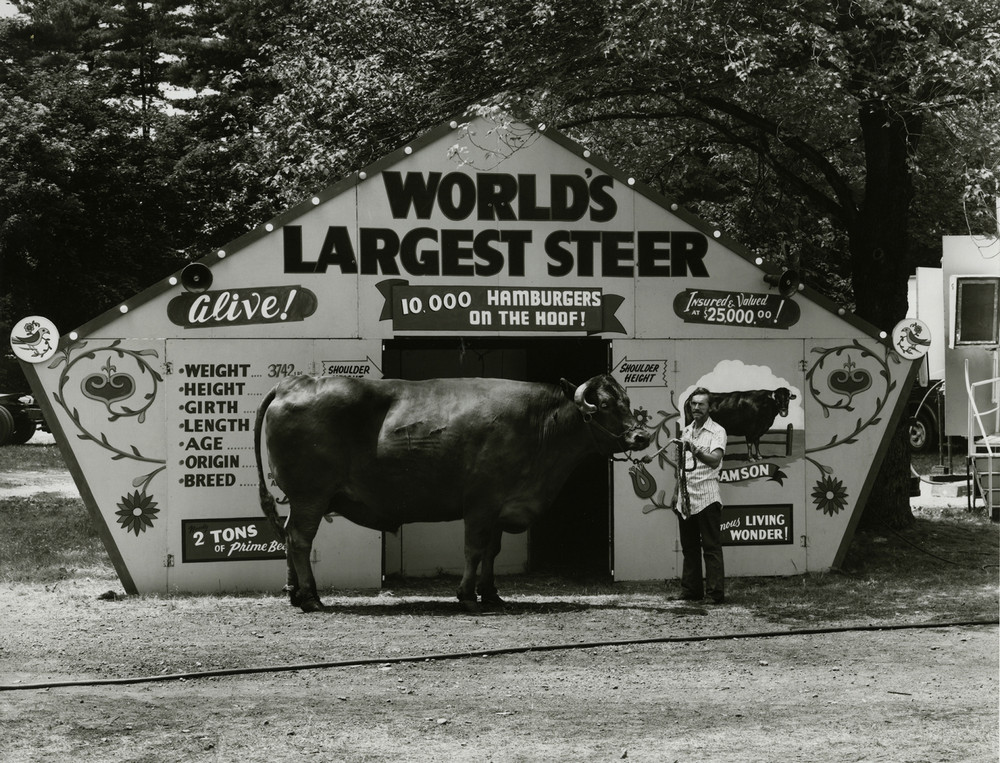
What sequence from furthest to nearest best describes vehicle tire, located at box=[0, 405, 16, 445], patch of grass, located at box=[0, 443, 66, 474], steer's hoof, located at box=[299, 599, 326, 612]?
1. vehicle tire, located at box=[0, 405, 16, 445]
2. patch of grass, located at box=[0, 443, 66, 474]
3. steer's hoof, located at box=[299, 599, 326, 612]

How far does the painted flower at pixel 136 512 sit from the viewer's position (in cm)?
1254

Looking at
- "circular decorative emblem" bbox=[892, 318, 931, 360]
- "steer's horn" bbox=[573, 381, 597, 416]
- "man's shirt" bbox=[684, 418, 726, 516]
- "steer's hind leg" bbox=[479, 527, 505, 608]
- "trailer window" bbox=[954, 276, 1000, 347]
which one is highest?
"trailer window" bbox=[954, 276, 1000, 347]

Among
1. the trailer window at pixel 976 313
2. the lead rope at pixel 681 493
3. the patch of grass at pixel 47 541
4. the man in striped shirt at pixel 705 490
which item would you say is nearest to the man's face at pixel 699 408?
the man in striped shirt at pixel 705 490

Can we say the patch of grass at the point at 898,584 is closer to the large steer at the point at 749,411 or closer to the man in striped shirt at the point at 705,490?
the man in striped shirt at the point at 705,490

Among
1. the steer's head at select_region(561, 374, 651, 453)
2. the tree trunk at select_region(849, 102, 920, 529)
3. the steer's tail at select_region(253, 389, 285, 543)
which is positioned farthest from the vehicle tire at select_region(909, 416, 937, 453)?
the steer's tail at select_region(253, 389, 285, 543)

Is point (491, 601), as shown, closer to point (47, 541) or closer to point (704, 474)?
point (704, 474)

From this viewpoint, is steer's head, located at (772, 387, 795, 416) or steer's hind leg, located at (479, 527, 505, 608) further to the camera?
steer's head, located at (772, 387, 795, 416)

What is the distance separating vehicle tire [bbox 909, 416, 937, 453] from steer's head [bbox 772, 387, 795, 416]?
14.8 metres

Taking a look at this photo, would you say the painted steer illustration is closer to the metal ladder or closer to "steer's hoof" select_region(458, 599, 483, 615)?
"steer's hoof" select_region(458, 599, 483, 615)

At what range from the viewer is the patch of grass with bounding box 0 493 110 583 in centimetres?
1403

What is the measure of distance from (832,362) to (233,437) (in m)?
6.23

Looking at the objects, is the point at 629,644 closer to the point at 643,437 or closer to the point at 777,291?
the point at 643,437

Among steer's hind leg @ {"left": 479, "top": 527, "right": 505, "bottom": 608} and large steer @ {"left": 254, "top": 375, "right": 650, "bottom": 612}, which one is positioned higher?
large steer @ {"left": 254, "top": 375, "right": 650, "bottom": 612}

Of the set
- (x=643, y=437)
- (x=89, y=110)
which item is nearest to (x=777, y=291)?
(x=643, y=437)
